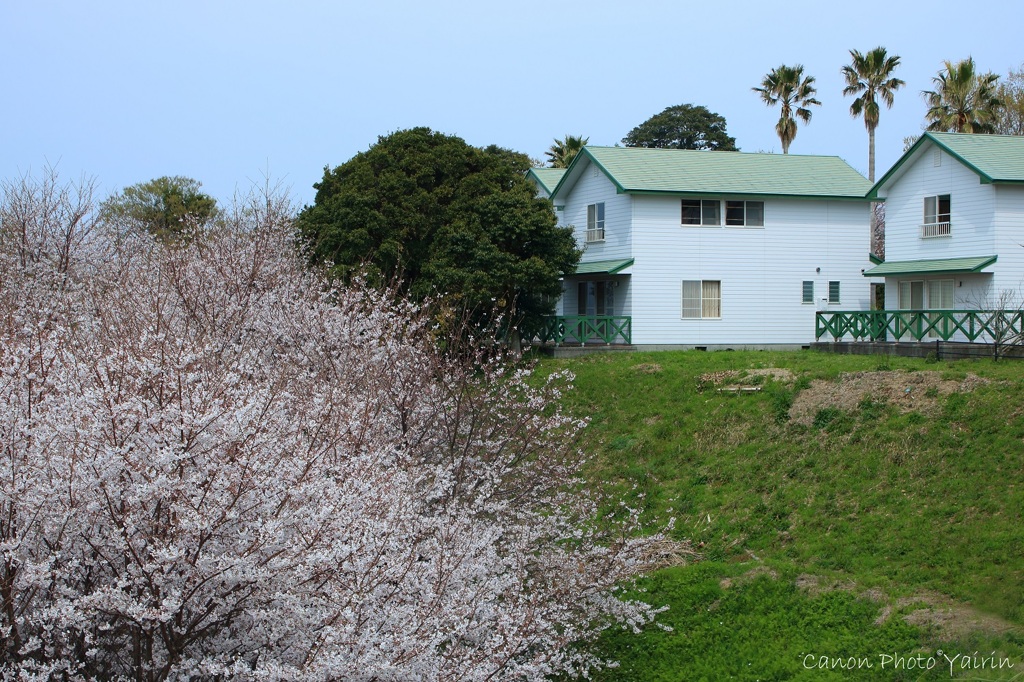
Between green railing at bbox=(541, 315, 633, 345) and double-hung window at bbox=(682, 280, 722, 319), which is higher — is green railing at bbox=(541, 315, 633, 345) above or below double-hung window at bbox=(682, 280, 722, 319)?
below

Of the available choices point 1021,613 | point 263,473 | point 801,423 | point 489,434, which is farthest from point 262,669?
point 801,423

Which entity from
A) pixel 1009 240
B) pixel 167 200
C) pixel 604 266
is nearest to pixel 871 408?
pixel 1009 240

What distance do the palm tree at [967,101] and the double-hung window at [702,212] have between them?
16824 mm

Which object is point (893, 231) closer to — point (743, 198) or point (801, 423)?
point (743, 198)

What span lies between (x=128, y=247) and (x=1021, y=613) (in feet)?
80.8

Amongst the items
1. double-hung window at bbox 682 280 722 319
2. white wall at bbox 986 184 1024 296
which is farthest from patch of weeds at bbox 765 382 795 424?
double-hung window at bbox 682 280 722 319

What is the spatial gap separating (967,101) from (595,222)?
20741 mm

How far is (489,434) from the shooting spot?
16672 millimetres

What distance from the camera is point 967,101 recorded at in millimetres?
46406

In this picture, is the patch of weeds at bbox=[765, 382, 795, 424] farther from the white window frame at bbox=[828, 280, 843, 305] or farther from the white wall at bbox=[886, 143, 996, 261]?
the white window frame at bbox=[828, 280, 843, 305]

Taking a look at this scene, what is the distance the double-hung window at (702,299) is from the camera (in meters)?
35.8

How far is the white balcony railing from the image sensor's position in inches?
1284

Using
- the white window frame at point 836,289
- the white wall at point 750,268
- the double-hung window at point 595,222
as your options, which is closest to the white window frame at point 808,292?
the white wall at point 750,268

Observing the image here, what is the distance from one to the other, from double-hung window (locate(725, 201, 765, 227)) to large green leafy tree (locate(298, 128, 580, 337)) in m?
6.01
